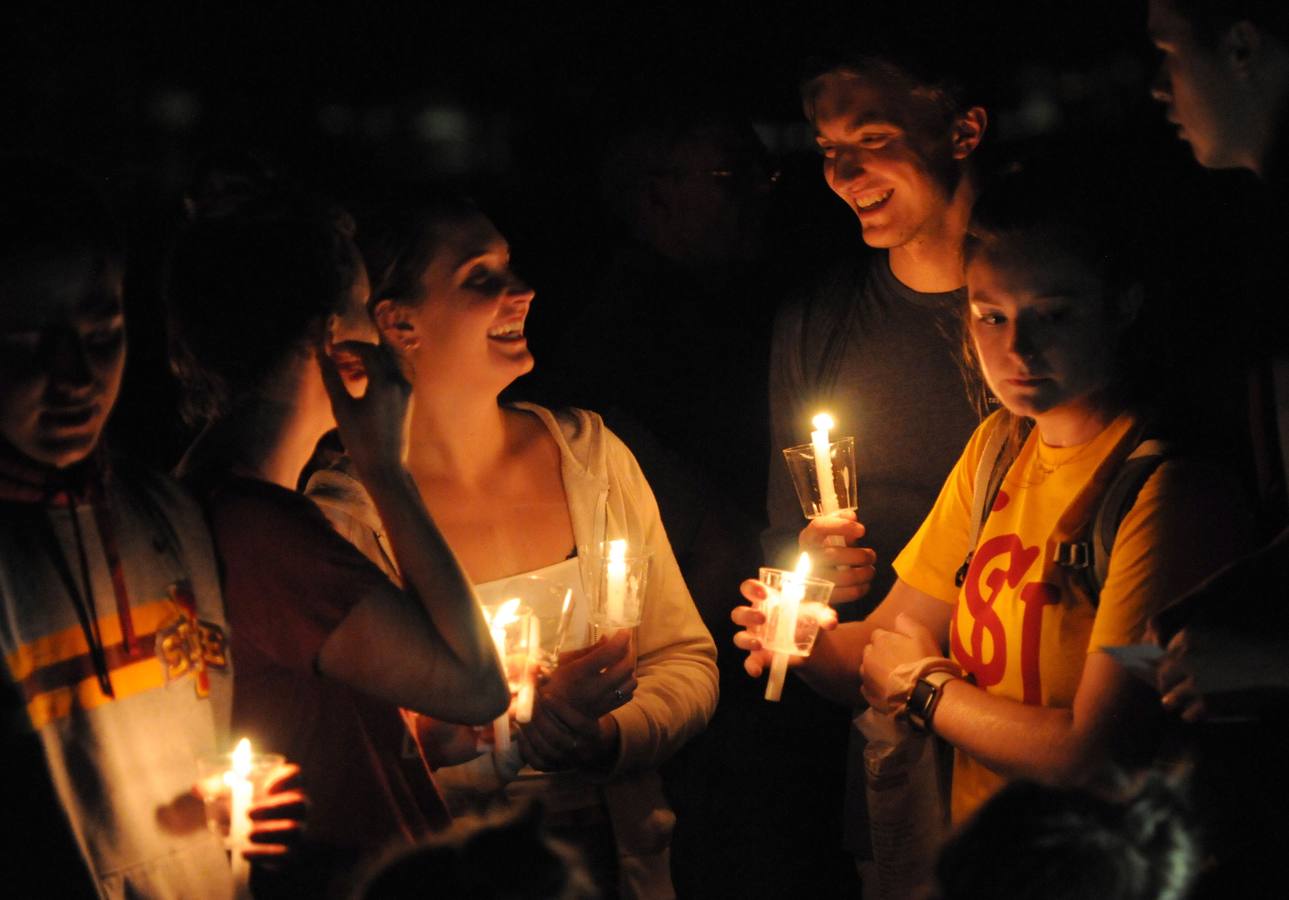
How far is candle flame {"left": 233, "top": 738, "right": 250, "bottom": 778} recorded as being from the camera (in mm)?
2172

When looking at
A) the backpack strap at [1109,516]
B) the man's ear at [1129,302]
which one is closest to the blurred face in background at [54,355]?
the backpack strap at [1109,516]

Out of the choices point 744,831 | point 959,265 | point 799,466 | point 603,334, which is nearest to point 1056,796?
point 799,466

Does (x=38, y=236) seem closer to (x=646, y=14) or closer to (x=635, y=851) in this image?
(x=635, y=851)

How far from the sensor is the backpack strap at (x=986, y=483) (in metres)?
2.98

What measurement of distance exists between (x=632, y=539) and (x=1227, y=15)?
6.12 feet

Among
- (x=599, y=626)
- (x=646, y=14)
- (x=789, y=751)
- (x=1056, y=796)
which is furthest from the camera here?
(x=646, y=14)

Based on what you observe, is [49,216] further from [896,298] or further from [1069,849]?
[896,298]

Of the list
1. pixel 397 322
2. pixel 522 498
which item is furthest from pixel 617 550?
pixel 397 322

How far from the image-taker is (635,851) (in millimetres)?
3262

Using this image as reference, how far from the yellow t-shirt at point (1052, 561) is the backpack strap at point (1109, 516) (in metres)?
0.02

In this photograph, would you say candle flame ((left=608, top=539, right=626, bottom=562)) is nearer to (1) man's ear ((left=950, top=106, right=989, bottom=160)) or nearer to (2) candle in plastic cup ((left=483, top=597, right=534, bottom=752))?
(2) candle in plastic cup ((left=483, top=597, right=534, bottom=752))

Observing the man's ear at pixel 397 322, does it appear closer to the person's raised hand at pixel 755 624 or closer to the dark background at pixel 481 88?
the dark background at pixel 481 88

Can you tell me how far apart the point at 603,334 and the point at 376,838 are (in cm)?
277

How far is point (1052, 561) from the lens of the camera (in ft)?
8.84
